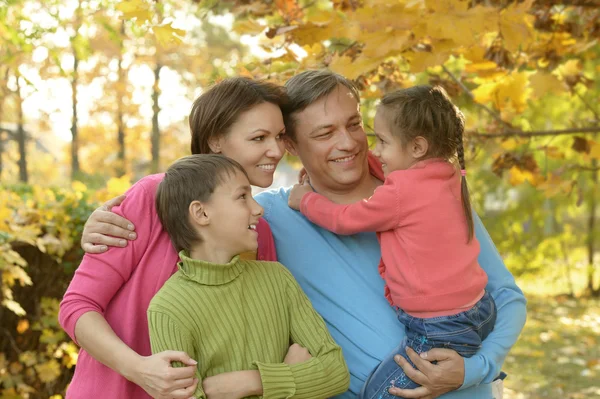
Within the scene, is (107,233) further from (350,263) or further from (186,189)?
(350,263)

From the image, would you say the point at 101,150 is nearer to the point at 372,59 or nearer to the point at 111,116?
the point at 111,116

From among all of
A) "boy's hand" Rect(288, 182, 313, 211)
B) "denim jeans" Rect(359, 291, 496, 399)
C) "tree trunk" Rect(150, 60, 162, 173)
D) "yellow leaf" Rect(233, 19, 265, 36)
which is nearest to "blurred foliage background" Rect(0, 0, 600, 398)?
"yellow leaf" Rect(233, 19, 265, 36)

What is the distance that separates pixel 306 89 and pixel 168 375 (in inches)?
47.7

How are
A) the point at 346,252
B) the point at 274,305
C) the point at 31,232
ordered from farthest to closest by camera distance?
the point at 31,232 < the point at 346,252 < the point at 274,305

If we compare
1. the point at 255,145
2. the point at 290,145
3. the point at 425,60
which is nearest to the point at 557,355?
the point at 425,60

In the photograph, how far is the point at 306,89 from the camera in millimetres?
2648

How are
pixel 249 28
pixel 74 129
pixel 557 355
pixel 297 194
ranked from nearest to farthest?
pixel 297 194 → pixel 249 28 → pixel 557 355 → pixel 74 129

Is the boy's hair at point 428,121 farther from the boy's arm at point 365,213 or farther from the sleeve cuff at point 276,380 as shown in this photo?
the sleeve cuff at point 276,380

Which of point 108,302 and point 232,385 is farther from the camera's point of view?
point 108,302

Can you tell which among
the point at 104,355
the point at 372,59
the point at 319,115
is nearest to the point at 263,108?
the point at 319,115

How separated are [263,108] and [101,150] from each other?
52.1 ft

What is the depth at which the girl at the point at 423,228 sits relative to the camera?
2.30 metres

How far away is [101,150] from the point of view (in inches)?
692

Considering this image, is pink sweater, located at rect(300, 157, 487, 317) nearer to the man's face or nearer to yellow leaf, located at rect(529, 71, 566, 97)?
the man's face
